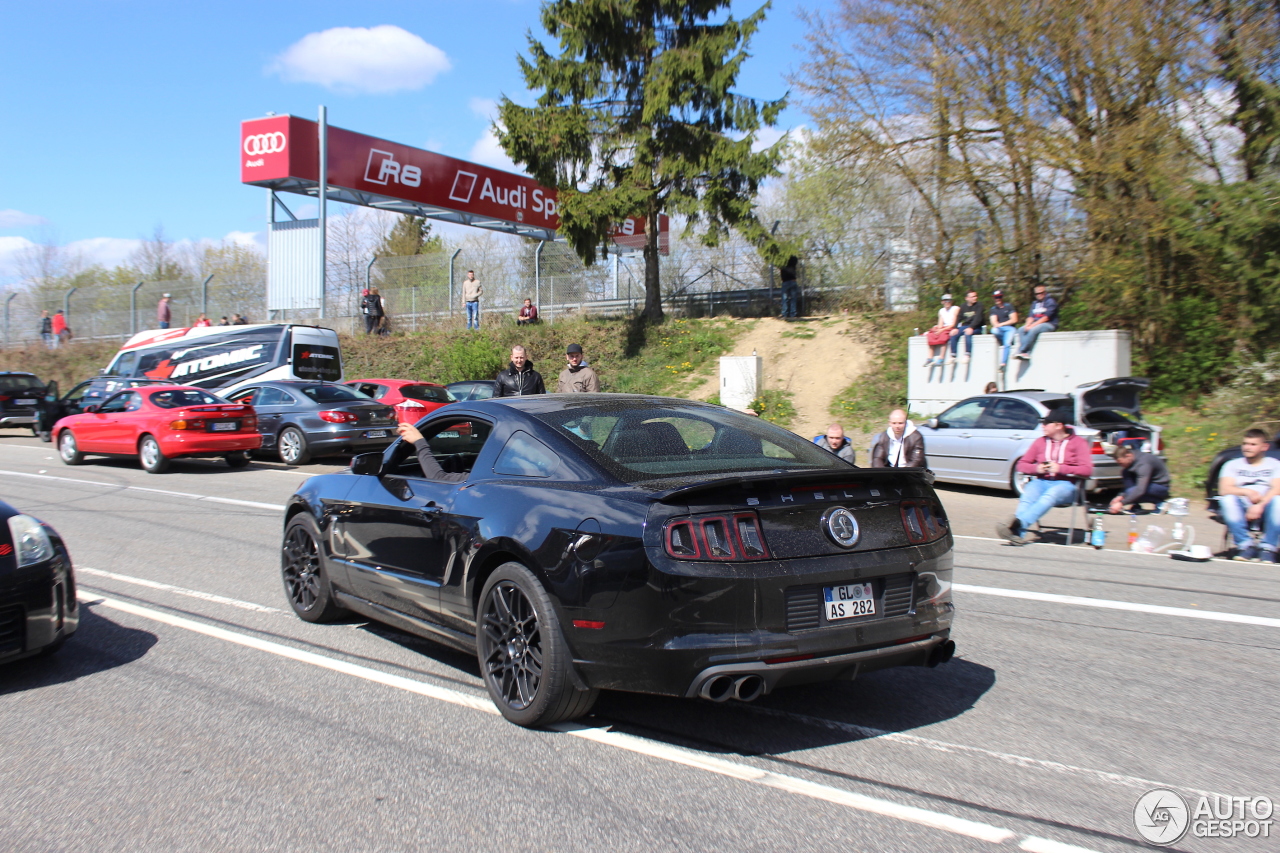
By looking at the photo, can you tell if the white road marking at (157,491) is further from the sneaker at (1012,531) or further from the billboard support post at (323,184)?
the billboard support post at (323,184)

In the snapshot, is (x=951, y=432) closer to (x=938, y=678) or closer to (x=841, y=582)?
(x=938, y=678)

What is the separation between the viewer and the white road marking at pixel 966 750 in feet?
12.2

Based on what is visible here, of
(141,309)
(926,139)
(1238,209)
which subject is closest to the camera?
(1238,209)

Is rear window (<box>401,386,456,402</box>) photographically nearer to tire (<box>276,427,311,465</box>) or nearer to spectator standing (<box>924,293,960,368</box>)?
tire (<box>276,427,311,465</box>)

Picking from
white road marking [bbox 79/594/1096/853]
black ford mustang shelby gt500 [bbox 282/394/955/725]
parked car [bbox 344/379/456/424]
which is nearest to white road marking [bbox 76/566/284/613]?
white road marking [bbox 79/594/1096/853]

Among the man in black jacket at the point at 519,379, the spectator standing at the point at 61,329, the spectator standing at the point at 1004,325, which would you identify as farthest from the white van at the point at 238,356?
the spectator standing at the point at 61,329

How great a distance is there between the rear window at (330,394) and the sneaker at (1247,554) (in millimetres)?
14205

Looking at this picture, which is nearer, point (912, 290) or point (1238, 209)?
point (1238, 209)

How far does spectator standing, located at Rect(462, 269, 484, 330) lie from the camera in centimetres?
2764

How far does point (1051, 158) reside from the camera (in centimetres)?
1767

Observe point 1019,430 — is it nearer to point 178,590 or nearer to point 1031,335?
point 1031,335

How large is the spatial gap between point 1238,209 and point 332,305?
2553 cm

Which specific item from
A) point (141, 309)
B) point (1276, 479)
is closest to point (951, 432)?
point (1276, 479)

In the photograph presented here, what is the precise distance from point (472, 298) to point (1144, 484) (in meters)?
20.1
